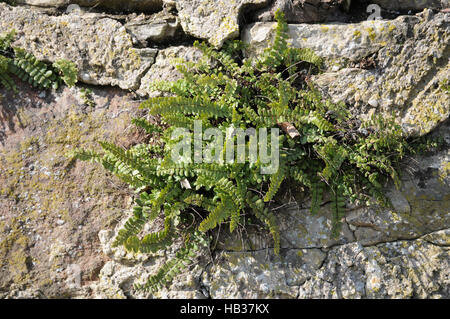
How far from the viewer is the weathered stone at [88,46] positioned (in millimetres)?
4234

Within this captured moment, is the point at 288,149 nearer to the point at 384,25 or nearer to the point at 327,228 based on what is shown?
the point at 327,228

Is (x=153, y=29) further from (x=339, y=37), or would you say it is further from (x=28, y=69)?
(x=339, y=37)

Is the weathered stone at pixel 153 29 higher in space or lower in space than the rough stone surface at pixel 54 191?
higher

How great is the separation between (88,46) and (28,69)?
0.61m

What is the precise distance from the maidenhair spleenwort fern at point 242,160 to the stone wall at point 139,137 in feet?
0.61

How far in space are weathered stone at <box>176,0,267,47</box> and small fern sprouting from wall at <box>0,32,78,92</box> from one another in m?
1.21

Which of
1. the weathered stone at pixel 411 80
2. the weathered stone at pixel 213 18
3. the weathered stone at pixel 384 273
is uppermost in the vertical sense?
the weathered stone at pixel 213 18

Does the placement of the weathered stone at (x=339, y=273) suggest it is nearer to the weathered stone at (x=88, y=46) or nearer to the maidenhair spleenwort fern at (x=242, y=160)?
the maidenhair spleenwort fern at (x=242, y=160)

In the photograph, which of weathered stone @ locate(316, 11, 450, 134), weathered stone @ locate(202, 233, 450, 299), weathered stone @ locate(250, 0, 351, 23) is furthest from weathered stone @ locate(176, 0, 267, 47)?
weathered stone @ locate(202, 233, 450, 299)

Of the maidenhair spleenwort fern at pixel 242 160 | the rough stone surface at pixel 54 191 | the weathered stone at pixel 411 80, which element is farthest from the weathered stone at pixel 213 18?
the weathered stone at pixel 411 80

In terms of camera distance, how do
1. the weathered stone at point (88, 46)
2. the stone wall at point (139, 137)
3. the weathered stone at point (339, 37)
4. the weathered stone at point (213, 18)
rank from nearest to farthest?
the stone wall at point (139, 137) → the weathered stone at point (339, 37) → the weathered stone at point (213, 18) → the weathered stone at point (88, 46)

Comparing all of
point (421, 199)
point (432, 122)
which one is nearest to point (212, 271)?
point (421, 199)

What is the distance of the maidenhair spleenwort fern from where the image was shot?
136 inches
